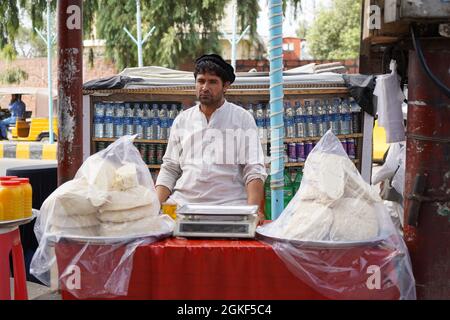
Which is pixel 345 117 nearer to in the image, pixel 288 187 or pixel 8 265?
pixel 288 187

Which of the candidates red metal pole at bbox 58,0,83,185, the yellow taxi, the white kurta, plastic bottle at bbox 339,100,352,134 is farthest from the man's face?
the yellow taxi

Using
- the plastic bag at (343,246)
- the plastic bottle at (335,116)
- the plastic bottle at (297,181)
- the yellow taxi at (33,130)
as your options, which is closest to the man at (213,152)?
the plastic bag at (343,246)

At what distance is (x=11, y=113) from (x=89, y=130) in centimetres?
1287

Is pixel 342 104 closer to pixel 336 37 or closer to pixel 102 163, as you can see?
pixel 102 163

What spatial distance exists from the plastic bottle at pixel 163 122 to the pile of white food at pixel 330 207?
4.27 metres

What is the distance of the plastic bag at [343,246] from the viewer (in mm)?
2625

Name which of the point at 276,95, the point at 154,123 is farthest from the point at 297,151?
the point at 276,95

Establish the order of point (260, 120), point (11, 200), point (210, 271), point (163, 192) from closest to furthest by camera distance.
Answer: point (210, 271) → point (11, 200) → point (163, 192) → point (260, 120)

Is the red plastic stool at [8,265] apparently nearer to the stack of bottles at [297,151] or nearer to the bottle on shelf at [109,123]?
the bottle on shelf at [109,123]

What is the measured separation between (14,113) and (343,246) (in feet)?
57.1

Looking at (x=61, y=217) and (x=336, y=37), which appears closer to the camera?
(x=61, y=217)

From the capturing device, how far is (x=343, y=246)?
2.60 meters
